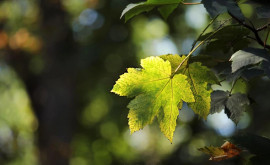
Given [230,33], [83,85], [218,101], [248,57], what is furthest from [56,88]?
[248,57]

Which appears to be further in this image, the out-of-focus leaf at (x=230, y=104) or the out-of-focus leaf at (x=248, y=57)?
the out-of-focus leaf at (x=230, y=104)

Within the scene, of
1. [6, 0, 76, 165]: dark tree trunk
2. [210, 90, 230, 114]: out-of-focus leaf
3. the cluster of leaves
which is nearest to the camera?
the cluster of leaves

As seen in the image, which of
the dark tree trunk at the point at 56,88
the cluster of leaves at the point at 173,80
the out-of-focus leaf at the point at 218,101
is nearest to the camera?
the cluster of leaves at the point at 173,80

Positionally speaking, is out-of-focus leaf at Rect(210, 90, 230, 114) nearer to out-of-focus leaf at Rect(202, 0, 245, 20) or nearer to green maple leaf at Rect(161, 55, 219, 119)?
green maple leaf at Rect(161, 55, 219, 119)

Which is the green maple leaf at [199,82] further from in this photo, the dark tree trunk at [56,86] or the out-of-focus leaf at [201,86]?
the dark tree trunk at [56,86]

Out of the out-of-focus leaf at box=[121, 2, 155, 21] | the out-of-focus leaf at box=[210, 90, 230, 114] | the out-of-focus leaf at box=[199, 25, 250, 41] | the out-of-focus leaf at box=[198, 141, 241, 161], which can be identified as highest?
the out-of-focus leaf at box=[121, 2, 155, 21]

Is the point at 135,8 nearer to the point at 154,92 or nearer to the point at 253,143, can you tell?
the point at 154,92

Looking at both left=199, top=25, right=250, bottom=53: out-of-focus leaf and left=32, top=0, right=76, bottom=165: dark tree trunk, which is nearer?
left=199, top=25, right=250, bottom=53: out-of-focus leaf

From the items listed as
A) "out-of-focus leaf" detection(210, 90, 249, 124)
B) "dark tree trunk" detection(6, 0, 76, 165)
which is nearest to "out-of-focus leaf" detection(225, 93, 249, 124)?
"out-of-focus leaf" detection(210, 90, 249, 124)

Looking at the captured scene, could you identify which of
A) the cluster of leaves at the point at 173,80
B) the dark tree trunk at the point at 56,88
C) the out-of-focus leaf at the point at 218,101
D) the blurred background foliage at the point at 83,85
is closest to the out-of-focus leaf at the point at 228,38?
the cluster of leaves at the point at 173,80
